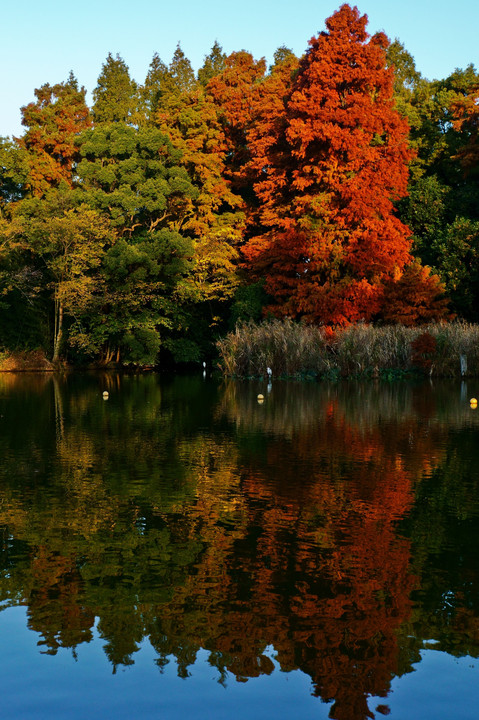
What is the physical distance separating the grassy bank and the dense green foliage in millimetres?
3711

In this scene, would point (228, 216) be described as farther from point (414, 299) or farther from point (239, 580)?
point (239, 580)

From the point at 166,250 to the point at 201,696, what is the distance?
32815mm

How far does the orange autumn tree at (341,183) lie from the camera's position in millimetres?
31062

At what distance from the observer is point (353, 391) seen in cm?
2111

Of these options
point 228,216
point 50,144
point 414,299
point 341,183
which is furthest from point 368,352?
point 50,144

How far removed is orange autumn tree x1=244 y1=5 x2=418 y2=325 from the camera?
31062 mm

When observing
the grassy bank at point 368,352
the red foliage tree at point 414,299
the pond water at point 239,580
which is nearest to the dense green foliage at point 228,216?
the red foliage tree at point 414,299

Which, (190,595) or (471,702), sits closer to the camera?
(471,702)

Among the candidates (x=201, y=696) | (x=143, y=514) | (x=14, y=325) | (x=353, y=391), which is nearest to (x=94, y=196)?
(x=14, y=325)

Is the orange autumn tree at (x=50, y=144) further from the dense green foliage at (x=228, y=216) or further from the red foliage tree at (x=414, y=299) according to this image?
the red foliage tree at (x=414, y=299)

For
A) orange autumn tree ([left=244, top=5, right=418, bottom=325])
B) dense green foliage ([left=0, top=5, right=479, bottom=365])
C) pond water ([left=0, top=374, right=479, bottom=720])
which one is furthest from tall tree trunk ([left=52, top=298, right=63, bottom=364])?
pond water ([left=0, top=374, right=479, bottom=720])

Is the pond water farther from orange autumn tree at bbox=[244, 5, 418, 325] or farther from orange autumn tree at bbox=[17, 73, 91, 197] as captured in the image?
orange autumn tree at bbox=[17, 73, 91, 197]

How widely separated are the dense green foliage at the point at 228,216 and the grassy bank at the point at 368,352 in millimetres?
3711

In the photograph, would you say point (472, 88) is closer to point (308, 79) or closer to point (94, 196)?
point (308, 79)
